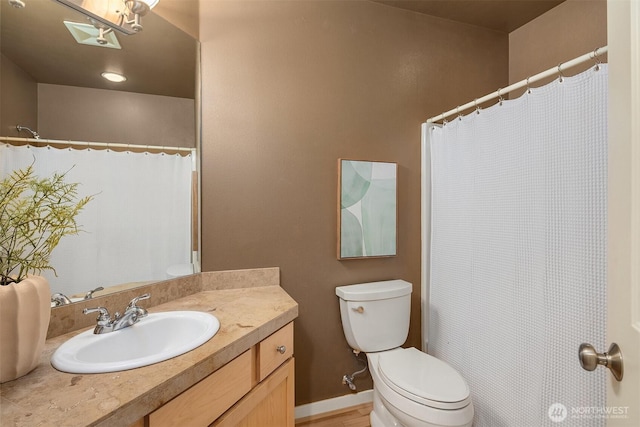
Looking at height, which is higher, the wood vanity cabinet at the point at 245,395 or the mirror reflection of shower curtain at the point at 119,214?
the mirror reflection of shower curtain at the point at 119,214

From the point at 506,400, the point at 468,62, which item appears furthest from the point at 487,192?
the point at 468,62

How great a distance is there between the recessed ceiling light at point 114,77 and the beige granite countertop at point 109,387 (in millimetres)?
974

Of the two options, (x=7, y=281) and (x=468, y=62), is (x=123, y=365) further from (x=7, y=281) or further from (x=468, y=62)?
(x=468, y=62)

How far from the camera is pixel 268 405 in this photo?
110cm

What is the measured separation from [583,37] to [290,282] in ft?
7.44

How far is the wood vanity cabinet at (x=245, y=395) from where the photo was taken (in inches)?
30.0

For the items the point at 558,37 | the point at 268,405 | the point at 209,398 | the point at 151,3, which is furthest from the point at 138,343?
the point at 558,37

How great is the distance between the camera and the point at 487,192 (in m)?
1.53

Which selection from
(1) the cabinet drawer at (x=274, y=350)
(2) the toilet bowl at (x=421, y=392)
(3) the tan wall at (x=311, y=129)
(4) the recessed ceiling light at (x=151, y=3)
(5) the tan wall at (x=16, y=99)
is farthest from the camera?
(3) the tan wall at (x=311, y=129)

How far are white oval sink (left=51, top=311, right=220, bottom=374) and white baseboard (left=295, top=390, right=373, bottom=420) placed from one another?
3.25 ft

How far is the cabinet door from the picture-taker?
94 cm

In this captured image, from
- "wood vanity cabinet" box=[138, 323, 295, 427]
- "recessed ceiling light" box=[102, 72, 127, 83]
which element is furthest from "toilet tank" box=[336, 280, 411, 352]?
"recessed ceiling light" box=[102, 72, 127, 83]

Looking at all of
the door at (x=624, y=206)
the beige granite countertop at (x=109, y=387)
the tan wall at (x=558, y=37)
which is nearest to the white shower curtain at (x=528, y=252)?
the door at (x=624, y=206)

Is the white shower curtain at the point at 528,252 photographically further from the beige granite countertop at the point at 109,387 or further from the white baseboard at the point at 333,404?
the beige granite countertop at the point at 109,387
